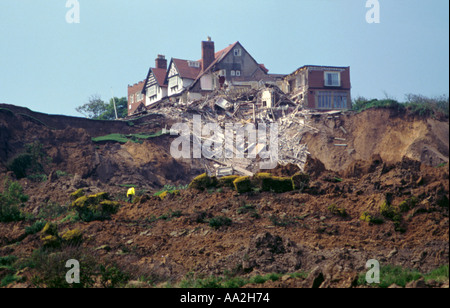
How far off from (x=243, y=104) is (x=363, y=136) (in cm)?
935

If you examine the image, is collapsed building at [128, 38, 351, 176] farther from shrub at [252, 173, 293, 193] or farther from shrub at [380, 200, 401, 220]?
shrub at [380, 200, 401, 220]

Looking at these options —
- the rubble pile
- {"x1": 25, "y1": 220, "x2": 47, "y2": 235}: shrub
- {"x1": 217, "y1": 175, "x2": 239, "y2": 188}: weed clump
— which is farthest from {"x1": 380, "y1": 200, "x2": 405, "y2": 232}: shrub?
the rubble pile

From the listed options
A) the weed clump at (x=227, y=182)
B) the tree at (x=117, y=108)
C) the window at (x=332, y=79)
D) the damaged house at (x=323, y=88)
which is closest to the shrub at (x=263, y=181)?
the weed clump at (x=227, y=182)

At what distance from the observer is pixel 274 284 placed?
1338 centimetres

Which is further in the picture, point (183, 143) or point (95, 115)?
point (95, 115)

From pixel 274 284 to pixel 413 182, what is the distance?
32.0ft

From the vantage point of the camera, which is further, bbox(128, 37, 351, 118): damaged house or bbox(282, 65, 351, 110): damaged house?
bbox(282, 65, 351, 110): damaged house

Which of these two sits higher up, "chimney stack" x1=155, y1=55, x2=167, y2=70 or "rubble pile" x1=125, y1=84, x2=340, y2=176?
"chimney stack" x1=155, y1=55, x2=167, y2=70

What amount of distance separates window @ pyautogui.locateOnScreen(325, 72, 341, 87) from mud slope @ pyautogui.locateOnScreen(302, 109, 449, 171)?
507 centimetres

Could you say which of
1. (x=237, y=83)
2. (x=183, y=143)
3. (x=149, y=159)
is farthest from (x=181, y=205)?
(x=237, y=83)

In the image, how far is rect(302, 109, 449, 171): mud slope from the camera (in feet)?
122

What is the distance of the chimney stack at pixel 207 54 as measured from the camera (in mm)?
53500

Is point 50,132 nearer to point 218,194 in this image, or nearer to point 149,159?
point 149,159

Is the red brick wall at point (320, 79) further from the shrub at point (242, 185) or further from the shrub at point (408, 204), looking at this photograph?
the shrub at point (408, 204)
